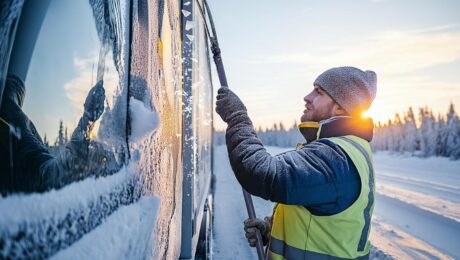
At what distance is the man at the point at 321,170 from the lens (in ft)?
4.50

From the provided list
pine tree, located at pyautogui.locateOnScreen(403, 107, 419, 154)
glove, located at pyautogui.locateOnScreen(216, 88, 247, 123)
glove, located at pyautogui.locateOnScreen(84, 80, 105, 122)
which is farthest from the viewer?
pine tree, located at pyautogui.locateOnScreen(403, 107, 419, 154)

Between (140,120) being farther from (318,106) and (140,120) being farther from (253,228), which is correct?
(253,228)

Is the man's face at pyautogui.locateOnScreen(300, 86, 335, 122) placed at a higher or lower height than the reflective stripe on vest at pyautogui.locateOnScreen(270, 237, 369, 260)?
higher

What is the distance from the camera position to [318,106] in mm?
1778

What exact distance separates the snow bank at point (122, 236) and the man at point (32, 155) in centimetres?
11

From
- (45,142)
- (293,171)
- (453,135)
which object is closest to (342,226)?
(293,171)

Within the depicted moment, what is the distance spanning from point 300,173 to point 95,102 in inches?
35.1

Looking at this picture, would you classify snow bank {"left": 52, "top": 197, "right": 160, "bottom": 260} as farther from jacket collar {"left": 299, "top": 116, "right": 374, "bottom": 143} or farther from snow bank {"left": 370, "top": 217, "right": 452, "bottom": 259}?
snow bank {"left": 370, "top": 217, "right": 452, "bottom": 259}

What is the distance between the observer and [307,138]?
174cm

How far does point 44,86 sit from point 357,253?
4.95ft

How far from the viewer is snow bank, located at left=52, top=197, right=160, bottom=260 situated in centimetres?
60

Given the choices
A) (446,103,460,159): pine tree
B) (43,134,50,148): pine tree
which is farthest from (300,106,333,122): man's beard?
(446,103,460,159): pine tree

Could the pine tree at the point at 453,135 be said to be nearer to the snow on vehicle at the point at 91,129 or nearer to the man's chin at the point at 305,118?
the man's chin at the point at 305,118

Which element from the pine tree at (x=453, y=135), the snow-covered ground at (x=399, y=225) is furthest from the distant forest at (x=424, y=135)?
the snow-covered ground at (x=399, y=225)
